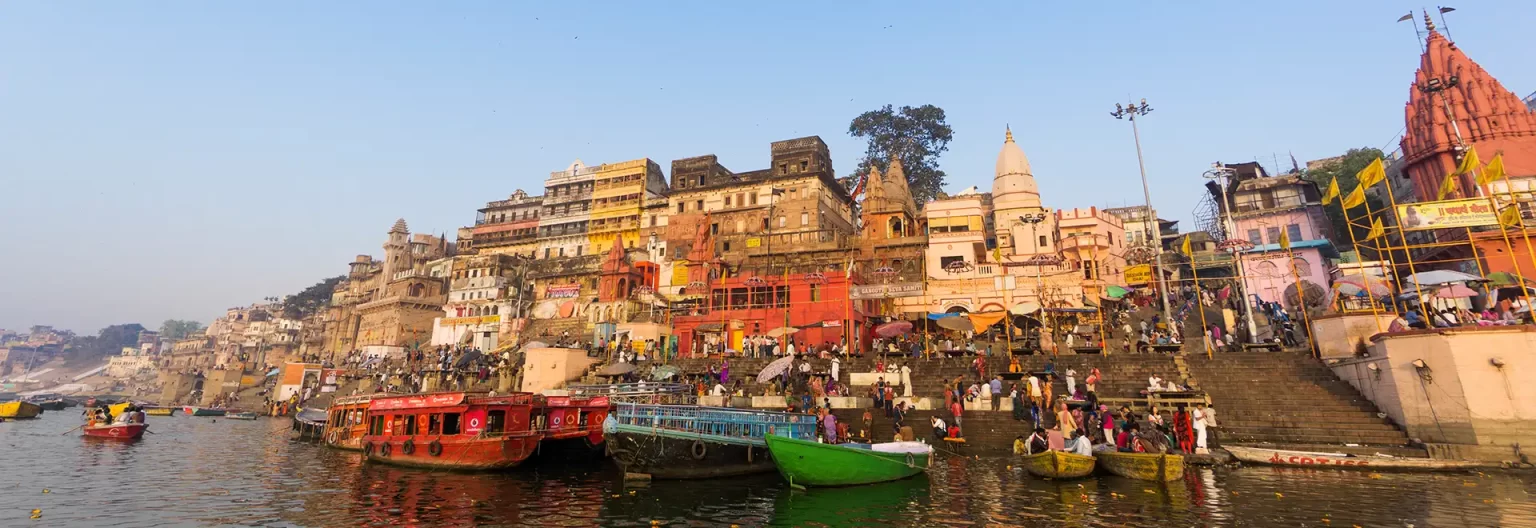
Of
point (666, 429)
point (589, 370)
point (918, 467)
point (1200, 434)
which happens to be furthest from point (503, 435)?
point (1200, 434)

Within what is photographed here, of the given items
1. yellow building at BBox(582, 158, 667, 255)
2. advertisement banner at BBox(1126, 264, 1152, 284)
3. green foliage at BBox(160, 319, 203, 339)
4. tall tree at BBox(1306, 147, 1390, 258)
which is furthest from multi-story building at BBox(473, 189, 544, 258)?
green foliage at BBox(160, 319, 203, 339)

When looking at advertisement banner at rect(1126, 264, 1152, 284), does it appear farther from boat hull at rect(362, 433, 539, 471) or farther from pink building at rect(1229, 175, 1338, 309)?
boat hull at rect(362, 433, 539, 471)

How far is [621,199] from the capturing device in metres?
61.4

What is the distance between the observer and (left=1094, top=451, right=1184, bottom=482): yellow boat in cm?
1334

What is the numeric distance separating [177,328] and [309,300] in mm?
99064

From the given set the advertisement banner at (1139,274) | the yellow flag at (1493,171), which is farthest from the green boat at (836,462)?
the advertisement banner at (1139,274)

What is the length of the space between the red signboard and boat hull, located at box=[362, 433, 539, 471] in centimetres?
91

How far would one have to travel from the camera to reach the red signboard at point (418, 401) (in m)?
17.9

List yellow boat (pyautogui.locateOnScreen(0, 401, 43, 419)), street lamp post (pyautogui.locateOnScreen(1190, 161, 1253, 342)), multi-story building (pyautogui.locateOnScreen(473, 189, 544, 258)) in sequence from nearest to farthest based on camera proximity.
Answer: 1. street lamp post (pyautogui.locateOnScreen(1190, 161, 1253, 342))
2. yellow boat (pyautogui.locateOnScreen(0, 401, 43, 419))
3. multi-story building (pyautogui.locateOnScreen(473, 189, 544, 258))

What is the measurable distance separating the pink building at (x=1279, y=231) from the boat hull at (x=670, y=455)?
32202 millimetres

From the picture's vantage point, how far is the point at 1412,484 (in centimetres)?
1283

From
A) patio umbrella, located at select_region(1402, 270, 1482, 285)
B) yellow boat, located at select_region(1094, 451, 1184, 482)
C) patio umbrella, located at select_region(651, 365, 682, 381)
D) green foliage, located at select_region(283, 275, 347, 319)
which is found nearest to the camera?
yellow boat, located at select_region(1094, 451, 1184, 482)

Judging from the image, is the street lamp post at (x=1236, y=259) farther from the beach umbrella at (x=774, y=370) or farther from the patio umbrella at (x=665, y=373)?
the patio umbrella at (x=665, y=373)

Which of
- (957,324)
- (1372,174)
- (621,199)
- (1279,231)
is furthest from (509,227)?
(1372,174)
